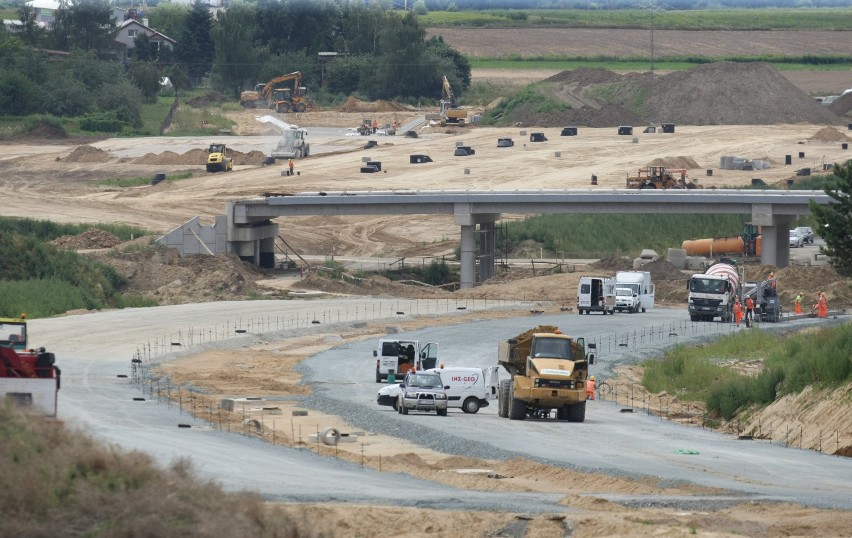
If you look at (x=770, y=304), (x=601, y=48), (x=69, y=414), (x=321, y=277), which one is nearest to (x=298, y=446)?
(x=69, y=414)

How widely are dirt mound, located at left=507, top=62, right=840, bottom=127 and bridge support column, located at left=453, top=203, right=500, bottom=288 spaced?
55.2m

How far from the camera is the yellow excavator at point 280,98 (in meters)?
151

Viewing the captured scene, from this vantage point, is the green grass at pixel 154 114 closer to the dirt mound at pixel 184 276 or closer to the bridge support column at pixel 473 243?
the bridge support column at pixel 473 243

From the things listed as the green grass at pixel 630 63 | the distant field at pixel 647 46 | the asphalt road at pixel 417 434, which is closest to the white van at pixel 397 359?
the asphalt road at pixel 417 434

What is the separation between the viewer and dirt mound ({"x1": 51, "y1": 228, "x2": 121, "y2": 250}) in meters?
79.4

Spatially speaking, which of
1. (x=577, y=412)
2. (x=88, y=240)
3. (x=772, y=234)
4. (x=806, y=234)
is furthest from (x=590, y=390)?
(x=806, y=234)

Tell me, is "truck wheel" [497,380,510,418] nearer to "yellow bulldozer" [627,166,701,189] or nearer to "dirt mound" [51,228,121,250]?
"dirt mound" [51,228,121,250]

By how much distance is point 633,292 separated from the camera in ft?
224

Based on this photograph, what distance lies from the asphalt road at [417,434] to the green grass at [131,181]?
44104 mm

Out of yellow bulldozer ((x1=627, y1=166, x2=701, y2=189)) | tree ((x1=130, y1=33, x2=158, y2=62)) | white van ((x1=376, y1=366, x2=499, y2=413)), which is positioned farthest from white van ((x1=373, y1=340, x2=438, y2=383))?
tree ((x1=130, y1=33, x2=158, y2=62))

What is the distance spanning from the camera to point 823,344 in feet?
133

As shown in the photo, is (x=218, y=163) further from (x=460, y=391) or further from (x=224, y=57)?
(x=460, y=391)

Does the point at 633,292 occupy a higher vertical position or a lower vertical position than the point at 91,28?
lower

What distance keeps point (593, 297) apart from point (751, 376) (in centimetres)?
2272
